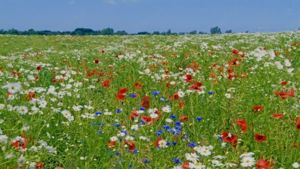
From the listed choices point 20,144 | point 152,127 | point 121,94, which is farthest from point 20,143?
point 152,127

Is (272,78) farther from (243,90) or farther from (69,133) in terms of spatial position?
(69,133)

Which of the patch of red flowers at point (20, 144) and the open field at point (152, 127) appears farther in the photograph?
the open field at point (152, 127)

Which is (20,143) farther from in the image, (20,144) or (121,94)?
(121,94)

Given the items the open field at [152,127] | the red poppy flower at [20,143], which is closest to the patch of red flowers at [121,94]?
the open field at [152,127]

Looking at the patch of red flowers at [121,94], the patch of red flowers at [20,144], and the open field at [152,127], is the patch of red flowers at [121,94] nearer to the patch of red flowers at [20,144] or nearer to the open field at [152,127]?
the open field at [152,127]

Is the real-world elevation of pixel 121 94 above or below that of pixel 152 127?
above

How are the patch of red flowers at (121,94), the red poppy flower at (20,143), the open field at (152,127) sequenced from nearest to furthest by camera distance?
the red poppy flower at (20,143)
the open field at (152,127)
the patch of red flowers at (121,94)

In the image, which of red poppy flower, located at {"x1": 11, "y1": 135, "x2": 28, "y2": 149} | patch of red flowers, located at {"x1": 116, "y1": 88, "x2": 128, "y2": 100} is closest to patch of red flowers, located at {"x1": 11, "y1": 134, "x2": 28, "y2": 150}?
A: red poppy flower, located at {"x1": 11, "y1": 135, "x2": 28, "y2": 149}

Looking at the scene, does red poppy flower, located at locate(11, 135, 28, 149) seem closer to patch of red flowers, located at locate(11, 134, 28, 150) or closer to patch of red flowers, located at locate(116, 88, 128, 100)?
patch of red flowers, located at locate(11, 134, 28, 150)

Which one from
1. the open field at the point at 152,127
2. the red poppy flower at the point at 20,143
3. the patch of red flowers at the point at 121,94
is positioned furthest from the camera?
the patch of red flowers at the point at 121,94

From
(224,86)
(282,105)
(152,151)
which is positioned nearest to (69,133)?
(152,151)

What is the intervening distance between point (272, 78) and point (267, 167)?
594cm

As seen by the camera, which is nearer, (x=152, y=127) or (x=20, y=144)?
(x=20, y=144)

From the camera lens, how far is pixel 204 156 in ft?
18.2
